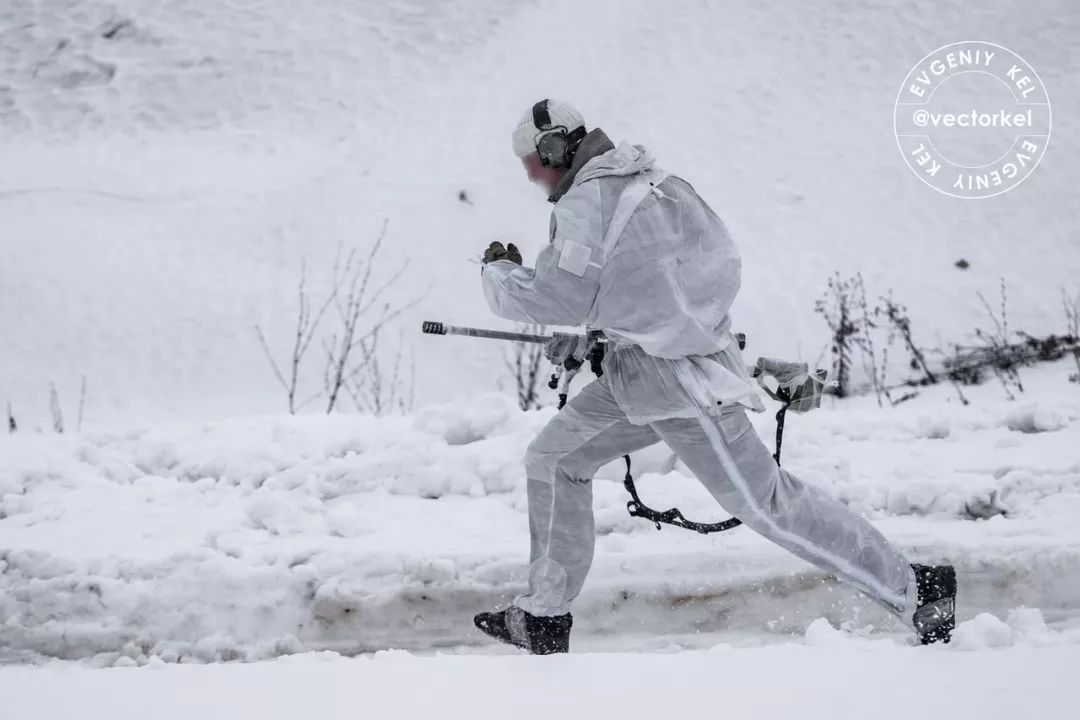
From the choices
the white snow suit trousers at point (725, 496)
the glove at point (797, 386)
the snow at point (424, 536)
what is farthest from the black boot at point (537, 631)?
the glove at point (797, 386)

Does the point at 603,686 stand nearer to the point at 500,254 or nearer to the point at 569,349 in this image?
the point at 569,349

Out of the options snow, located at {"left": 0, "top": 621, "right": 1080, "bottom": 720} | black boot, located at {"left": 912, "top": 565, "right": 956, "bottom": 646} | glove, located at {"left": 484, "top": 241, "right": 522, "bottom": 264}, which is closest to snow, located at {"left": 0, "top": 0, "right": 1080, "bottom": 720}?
snow, located at {"left": 0, "top": 621, "right": 1080, "bottom": 720}

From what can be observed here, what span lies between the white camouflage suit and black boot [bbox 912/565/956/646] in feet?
0.13

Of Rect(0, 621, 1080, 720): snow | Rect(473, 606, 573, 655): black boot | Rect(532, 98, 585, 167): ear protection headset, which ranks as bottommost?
Rect(473, 606, 573, 655): black boot

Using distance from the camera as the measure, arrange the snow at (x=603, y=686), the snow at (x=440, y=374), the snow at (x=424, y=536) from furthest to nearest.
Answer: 1. the snow at (x=424, y=536)
2. the snow at (x=440, y=374)
3. the snow at (x=603, y=686)

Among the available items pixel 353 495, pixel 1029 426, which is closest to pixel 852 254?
pixel 1029 426

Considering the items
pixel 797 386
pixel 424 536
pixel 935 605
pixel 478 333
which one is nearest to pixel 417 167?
pixel 424 536

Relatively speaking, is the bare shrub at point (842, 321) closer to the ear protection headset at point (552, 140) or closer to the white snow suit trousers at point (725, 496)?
the white snow suit trousers at point (725, 496)

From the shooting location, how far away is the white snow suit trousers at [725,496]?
2.67 meters

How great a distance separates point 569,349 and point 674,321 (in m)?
0.44

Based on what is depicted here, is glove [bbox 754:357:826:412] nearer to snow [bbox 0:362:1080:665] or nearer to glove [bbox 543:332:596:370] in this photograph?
glove [bbox 543:332:596:370]

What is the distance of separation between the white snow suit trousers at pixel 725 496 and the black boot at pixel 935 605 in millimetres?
31

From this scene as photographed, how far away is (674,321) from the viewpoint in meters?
2.59

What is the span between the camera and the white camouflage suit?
2578mm
